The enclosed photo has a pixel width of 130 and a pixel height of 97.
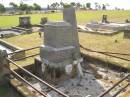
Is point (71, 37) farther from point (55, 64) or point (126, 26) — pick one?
point (126, 26)

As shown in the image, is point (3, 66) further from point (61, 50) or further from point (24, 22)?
point (24, 22)

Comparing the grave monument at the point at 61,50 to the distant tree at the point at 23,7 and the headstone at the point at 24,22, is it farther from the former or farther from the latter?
the distant tree at the point at 23,7

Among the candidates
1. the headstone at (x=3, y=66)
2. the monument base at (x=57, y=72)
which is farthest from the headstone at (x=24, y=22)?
the headstone at (x=3, y=66)

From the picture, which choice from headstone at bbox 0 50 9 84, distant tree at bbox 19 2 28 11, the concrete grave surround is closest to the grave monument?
the concrete grave surround

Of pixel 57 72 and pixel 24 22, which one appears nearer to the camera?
pixel 57 72

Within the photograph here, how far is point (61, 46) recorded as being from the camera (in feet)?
23.0

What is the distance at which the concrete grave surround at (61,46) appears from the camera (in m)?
6.89

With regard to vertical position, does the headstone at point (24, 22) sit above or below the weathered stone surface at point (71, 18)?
below

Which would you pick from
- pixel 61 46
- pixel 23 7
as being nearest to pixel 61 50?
pixel 61 46

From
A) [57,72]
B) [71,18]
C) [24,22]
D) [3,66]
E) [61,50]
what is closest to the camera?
[3,66]

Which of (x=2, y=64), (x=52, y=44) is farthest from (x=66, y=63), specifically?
(x=2, y=64)

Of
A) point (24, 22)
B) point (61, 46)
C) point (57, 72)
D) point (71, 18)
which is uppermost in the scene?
point (71, 18)

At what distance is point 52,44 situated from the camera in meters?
7.03

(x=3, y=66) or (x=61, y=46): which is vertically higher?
(x=61, y=46)
